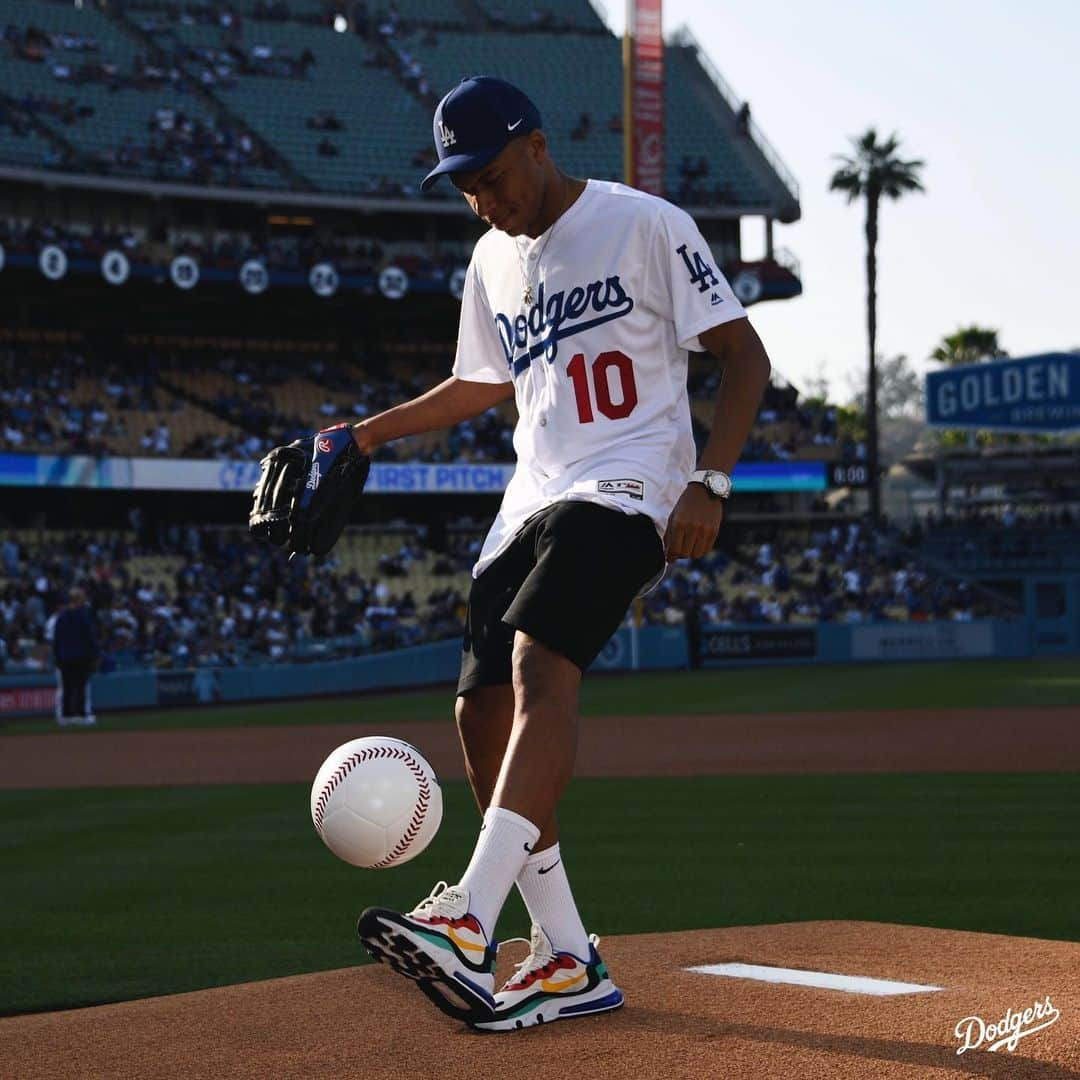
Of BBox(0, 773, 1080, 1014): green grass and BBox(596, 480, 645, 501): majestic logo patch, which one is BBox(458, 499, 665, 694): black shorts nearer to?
BBox(596, 480, 645, 501): majestic logo patch

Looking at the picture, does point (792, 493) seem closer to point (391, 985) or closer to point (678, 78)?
point (678, 78)

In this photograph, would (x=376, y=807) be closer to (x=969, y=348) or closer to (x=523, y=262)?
(x=523, y=262)

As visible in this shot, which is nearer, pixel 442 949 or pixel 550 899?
pixel 442 949

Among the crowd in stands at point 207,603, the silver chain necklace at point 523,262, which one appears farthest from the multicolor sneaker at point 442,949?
the crowd in stands at point 207,603

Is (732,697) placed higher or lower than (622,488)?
lower

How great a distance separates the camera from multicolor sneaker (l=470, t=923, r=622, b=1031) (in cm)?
421

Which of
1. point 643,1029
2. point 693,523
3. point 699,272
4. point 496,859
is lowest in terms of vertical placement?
point 643,1029

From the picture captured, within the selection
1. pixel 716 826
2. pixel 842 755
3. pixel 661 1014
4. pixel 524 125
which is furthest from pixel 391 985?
pixel 842 755

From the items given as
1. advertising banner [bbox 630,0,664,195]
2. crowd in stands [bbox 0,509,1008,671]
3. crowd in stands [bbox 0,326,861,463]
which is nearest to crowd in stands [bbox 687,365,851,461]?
crowd in stands [bbox 0,326,861,463]

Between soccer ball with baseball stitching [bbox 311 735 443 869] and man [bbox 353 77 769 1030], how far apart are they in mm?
213

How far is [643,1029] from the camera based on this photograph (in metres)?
4.13

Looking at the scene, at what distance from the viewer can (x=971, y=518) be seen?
50.1 m

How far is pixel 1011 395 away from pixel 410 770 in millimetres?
43761

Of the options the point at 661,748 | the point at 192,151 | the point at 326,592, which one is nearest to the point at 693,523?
the point at 661,748
